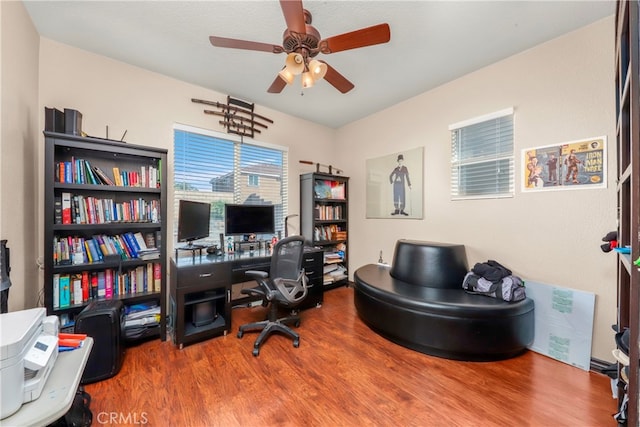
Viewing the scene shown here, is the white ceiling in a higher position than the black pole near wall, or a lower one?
higher

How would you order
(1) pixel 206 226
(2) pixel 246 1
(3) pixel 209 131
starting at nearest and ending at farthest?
(2) pixel 246 1
(1) pixel 206 226
(3) pixel 209 131

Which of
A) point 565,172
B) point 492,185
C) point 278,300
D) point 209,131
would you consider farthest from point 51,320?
point 565,172

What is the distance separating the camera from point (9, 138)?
5.19 ft

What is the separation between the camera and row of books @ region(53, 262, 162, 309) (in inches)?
77.4

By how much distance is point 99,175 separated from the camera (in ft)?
6.96

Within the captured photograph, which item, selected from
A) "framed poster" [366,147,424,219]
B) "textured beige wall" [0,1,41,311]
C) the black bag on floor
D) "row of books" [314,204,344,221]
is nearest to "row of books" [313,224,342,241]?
"row of books" [314,204,344,221]

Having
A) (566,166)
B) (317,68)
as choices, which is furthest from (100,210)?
(566,166)

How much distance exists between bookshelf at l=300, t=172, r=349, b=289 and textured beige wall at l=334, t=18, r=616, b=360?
119 centimetres

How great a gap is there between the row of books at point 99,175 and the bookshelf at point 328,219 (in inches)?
77.5

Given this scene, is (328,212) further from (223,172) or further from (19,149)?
(19,149)

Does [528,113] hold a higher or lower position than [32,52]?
lower

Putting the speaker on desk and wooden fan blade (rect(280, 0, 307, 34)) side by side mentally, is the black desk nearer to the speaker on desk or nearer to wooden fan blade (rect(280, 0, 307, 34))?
the speaker on desk

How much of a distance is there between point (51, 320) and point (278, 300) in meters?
1.47

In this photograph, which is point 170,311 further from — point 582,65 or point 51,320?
point 582,65
